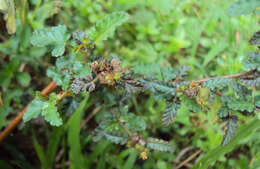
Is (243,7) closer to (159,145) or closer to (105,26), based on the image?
(105,26)

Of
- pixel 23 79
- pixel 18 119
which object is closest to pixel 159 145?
pixel 18 119

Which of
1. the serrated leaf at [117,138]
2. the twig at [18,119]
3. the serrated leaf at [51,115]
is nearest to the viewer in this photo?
the serrated leaf at [51,115]

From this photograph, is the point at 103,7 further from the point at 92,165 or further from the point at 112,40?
the point at 92,165

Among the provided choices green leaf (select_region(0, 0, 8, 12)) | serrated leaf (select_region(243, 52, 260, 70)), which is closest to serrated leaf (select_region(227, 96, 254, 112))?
serrated leaf (select_region(243, 52, 260, 70))

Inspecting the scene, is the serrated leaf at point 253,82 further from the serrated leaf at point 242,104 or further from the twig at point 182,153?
the twig at point 182,153

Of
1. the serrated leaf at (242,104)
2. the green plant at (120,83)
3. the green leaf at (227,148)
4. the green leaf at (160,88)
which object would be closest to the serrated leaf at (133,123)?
the green plant at (120,83)

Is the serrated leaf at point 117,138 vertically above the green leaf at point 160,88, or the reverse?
the green leaf at point 160,88
